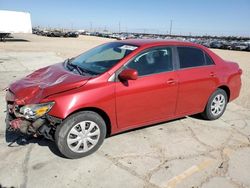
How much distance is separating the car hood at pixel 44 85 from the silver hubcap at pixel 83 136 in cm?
56

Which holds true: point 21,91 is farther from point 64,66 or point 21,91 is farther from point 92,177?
point 92,177

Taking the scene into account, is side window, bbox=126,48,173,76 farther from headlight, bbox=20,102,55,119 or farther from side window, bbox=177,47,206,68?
headlight, bbox=20,102,55,119

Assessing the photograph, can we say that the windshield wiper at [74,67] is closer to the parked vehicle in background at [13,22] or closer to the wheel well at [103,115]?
the wheel well at [103,115]

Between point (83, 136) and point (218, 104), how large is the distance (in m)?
3.06

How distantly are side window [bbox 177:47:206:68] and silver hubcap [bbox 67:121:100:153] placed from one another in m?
1.97

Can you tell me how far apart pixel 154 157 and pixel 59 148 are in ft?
4.53

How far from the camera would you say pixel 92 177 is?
3.34 m

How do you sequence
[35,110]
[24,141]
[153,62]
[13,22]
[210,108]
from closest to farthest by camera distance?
[35,110]
[24,141]
[153,62]
[210,108]
[13,22]

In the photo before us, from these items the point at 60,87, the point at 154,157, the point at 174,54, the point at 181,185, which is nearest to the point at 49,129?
the point at 60,87

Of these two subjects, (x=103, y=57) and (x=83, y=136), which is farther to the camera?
(x=103, y=57)

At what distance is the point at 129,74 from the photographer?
379cm

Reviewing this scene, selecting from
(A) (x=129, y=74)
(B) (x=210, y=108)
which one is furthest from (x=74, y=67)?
(B) (x=210, y=108)

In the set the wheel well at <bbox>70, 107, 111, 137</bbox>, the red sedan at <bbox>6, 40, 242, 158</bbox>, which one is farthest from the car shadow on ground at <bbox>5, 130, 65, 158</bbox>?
the wheel well at <bbox>70, 107, 111, 137</bbox>

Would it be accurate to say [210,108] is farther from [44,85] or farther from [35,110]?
[35,110]
